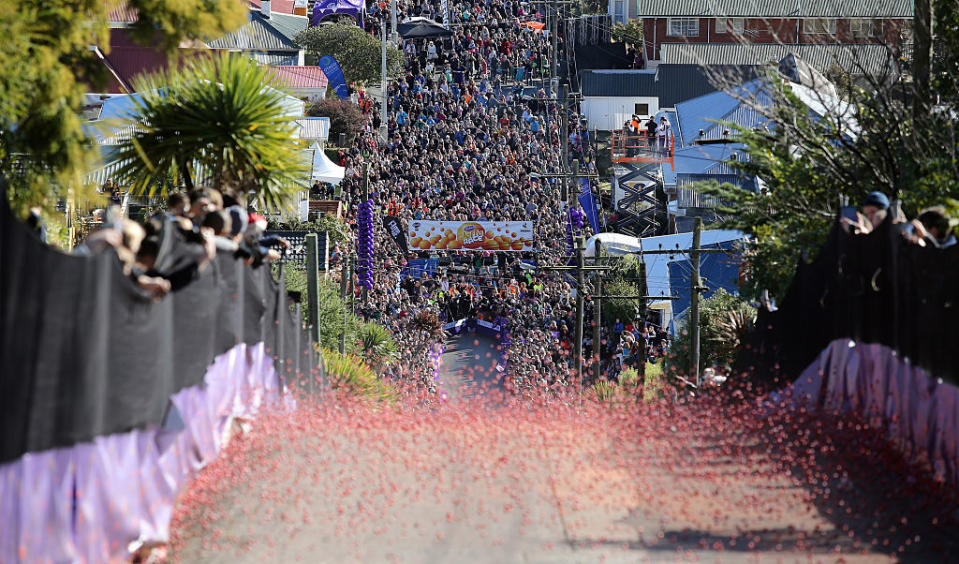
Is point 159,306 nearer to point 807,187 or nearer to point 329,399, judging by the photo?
point 329,399

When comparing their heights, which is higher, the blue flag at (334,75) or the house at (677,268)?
the blue flag at (334,75)

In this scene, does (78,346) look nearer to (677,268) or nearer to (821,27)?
(821,27)

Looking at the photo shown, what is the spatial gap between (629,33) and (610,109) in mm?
17948

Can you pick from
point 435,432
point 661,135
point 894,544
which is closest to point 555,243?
point 661,135

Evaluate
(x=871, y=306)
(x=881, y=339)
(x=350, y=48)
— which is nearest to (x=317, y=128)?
(x=350, y=48)

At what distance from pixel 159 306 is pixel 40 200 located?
3.92 metres

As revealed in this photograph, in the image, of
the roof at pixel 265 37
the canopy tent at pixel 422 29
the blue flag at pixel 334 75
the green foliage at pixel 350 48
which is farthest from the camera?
the roof at pixel 265 37

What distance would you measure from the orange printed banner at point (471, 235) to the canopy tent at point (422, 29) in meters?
27.9

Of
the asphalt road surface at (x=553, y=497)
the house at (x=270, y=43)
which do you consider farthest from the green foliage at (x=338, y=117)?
the asphalt road surface at (x=553, y=497)

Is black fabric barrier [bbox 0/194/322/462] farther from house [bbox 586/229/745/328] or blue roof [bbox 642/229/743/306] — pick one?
blue roof [bbox 642/229/743/306]

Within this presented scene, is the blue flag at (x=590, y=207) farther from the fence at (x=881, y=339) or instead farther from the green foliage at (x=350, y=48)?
the fence at (x=881, y=339)

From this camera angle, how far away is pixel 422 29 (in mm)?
73000

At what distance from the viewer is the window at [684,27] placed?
3408 inches

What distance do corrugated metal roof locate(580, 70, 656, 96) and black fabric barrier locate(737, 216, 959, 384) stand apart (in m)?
65.5
